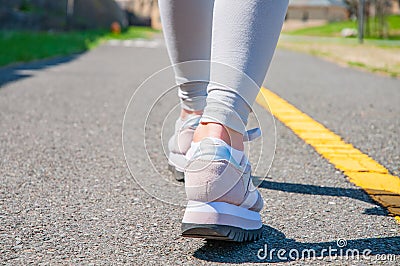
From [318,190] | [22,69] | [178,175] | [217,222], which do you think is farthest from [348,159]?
[22,69]

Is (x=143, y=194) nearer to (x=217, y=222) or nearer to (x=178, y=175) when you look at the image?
(x=178, y=175)

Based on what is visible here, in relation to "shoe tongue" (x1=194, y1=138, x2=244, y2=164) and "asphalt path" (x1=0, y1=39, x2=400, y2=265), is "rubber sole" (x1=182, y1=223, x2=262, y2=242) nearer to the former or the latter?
"asphalt path" (x1=0, y1=39, x2=400, y2=265)

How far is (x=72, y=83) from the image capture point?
6371 millimetres

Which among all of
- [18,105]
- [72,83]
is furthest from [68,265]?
[72,83]

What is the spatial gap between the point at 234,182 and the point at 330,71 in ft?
23.3

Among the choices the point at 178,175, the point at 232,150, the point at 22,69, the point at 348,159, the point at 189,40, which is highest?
the point at 189,40

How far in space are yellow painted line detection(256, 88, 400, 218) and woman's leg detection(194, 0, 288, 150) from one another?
0.08m

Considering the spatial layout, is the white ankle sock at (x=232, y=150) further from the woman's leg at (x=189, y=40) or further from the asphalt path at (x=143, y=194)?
the woman's leg at (x=189, y=40)

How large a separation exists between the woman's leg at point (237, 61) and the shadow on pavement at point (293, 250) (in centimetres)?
25

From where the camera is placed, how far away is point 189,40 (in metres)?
2.36

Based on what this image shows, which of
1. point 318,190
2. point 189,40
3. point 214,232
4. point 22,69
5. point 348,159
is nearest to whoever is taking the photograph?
point 214,232

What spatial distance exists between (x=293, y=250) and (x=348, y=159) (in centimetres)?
131

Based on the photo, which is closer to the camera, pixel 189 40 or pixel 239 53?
pixel 239 53

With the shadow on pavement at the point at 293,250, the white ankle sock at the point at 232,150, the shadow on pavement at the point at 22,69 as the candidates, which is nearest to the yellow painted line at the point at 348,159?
the white ankle sock at the point at 232,150
